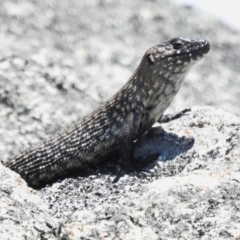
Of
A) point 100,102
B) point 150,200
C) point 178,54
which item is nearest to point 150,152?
point 178,54

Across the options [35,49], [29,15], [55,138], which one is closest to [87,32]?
[29,15]

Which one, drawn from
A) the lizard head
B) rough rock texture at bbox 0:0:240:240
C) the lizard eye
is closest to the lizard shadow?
rough rock texture at bbox 0:0:240:240

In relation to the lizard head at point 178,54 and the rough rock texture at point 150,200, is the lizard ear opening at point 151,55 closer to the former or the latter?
the lizard head at point 178,54

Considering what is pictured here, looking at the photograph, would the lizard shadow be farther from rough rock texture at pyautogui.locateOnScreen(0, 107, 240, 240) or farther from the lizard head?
the lizard head

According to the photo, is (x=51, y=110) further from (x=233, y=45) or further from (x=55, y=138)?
(x=233, y=45)

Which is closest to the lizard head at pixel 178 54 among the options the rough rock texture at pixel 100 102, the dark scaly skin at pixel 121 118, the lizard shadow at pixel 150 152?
the dark scaly skin at pixel 121 118
